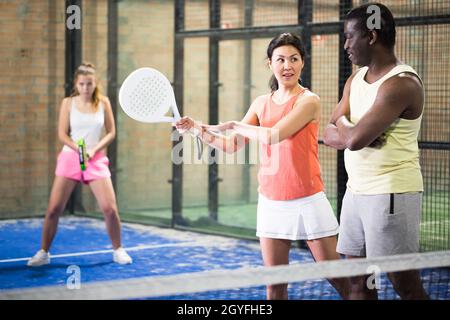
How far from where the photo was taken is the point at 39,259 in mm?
7523

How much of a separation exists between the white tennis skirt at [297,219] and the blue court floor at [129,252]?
123cm

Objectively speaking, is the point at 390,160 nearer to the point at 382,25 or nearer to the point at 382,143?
the point at 382,143

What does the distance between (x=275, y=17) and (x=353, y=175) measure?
5.91m

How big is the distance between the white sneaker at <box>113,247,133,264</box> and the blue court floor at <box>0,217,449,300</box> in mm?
60

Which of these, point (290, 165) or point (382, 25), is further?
point (290, 165)

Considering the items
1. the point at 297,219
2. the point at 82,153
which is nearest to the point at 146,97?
the point at 297,219

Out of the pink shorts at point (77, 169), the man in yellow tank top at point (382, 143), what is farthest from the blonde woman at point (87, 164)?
the man in yellow tank top at point (382, 143)

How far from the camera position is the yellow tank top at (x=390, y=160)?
12.5ft

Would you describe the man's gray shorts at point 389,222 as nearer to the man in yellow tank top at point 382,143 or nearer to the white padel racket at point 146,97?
the man in yellow tank top at point 382,143

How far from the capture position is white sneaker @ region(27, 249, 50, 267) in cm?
750

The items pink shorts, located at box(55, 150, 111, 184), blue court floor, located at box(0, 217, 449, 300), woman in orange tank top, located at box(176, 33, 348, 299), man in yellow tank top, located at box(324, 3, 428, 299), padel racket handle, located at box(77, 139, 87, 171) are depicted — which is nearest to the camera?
man in yellow tank top, located at box(324, 3, 428, 299)

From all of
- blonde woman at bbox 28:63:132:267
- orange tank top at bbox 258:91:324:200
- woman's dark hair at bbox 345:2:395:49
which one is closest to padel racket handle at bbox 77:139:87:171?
blonde woman at bbox 28:63:132:267

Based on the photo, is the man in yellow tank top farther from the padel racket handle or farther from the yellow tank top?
the padel racket handle

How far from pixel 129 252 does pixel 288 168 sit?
422 centimetres
